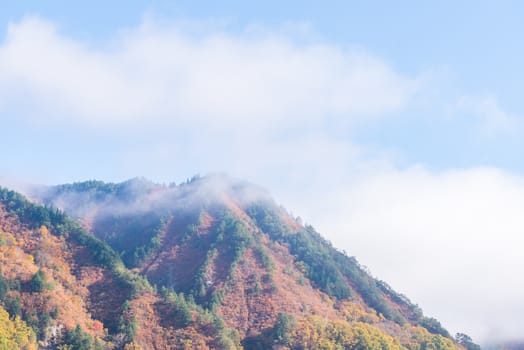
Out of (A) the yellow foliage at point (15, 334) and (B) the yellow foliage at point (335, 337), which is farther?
(B) the yellow foliage at point (335, 337)

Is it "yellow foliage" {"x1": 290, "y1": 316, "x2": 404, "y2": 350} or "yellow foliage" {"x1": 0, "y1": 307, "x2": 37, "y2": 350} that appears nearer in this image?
"yellow foliage" {"x1": 0, "y1": 307, "x2": 37, "y2": 350}

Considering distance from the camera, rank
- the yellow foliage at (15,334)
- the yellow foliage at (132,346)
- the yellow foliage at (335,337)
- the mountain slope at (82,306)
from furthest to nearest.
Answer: the yellow foliage at (335,337), the yellow foliage at (132,346), the mountain slope at (82,306), the yellow foliage at (15,334)

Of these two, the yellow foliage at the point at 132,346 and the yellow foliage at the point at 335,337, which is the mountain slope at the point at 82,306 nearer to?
the yellow foliage at the point at 132,346

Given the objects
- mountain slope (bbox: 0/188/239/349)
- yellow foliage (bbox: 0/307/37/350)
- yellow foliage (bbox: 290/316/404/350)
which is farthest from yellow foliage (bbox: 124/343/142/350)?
yellow foliage (bbox: 290/316/404/350)

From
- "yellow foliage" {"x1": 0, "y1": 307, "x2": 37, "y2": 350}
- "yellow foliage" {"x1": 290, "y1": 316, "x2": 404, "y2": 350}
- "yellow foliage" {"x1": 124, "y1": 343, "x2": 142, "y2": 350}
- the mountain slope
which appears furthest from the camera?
"yellow foliage" {"x1": 290, "y1": 316, "x2": 404, "y2": 350}

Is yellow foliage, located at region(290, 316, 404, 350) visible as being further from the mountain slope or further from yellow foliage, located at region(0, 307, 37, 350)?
yellow foliage, located at region(0, 307, 37, 350)

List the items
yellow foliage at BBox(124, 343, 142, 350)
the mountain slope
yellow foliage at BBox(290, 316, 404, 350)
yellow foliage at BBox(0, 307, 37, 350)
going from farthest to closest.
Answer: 1. yellow foliage at BBox(290, 316, 404, 350)
2. yellow foliage at BBox(124, 343, 142, 350)
3. the mountain slope
4. yellow foliage at BBox(0, 307, 37, 350)

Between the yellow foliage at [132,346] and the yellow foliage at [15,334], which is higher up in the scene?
the yellow foliage at [132,346]

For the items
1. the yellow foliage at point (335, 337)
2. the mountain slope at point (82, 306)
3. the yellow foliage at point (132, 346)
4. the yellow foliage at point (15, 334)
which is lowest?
the yellow foliage at point (15, 334)

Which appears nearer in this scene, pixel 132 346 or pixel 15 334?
pixel 15 334

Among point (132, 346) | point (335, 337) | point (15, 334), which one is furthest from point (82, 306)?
point (335, 337)

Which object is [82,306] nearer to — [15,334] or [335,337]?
[15,334]

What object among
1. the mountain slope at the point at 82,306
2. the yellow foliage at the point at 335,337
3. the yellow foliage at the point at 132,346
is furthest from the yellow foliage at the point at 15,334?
the yellow foliage at the point at 335,337

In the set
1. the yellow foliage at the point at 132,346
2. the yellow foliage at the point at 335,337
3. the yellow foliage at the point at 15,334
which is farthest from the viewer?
the yellow foliage at the point at 335,337
